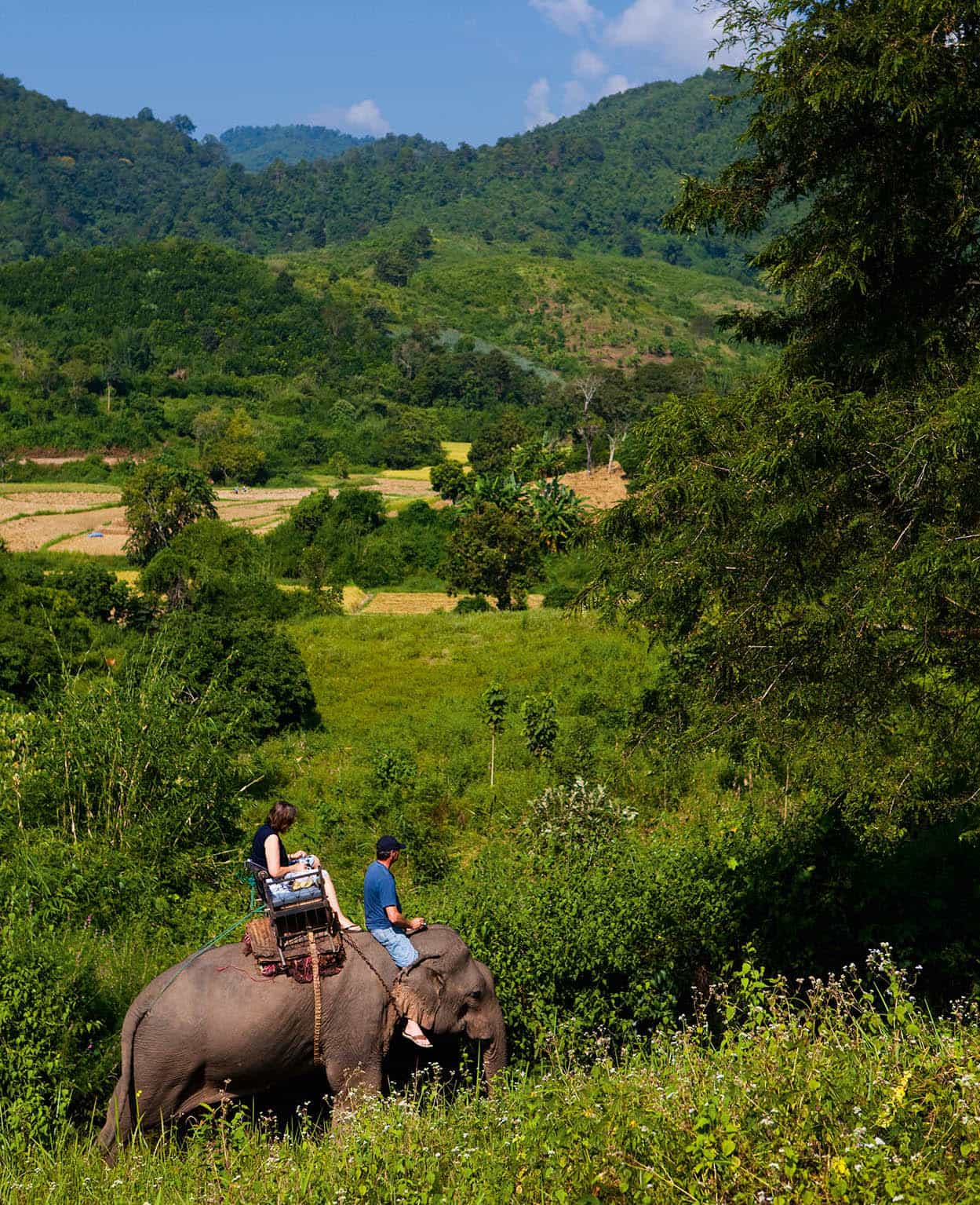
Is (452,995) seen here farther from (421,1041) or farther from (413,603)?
(413,603)

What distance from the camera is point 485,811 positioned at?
16391 mm

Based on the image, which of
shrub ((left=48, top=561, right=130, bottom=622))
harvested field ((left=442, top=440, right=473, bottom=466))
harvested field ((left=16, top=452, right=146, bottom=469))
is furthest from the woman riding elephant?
harvested field ((left=16, top=452, right=146, bottom=469))

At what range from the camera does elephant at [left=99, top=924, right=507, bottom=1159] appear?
7.42m

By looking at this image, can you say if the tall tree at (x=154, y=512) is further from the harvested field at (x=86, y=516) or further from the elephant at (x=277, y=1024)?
the elephant at (x=277, y=1024)

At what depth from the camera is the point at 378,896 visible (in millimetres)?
8062

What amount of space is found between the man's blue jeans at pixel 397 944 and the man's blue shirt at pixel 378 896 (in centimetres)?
4

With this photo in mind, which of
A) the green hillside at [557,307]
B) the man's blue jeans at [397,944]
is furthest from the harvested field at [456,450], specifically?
the man's blue jeans at [397,944]

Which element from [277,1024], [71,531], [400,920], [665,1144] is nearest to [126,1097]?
[277,1024]

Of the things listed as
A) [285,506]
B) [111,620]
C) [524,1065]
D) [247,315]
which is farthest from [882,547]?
[247,315]

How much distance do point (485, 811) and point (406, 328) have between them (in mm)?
104953

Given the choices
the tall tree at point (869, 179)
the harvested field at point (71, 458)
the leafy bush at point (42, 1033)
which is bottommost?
the leafy bush at point (42, 1033)

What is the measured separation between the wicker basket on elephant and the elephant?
0.22ft

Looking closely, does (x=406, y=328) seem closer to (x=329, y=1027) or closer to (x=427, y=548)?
(x=427, y=548)

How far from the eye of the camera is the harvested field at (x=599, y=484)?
191ft
